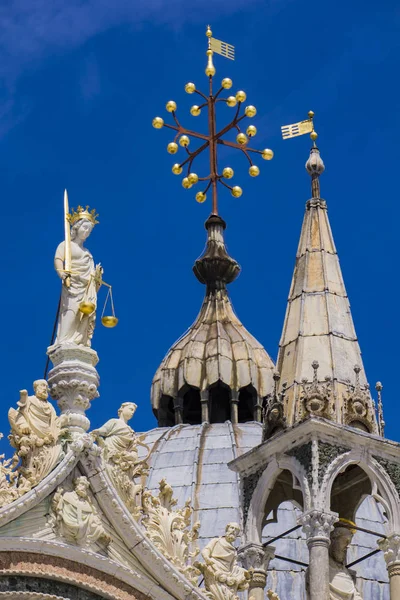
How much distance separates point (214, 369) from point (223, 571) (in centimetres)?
2302

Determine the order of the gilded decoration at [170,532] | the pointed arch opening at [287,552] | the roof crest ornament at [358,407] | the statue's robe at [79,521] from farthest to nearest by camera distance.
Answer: the pointed arch opening at [287,552]
the roof crest ornament at [358,407]
the gilded decoration at [170,532]
the statue's robe at [79,521]

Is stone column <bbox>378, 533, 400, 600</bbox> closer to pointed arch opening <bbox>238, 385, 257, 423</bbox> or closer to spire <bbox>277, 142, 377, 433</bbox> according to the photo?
spire <bbox>277, 142, 377, 433</bbox>

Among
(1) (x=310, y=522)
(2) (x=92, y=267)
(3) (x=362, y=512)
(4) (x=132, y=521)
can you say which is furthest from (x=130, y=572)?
(3) (x=362, y=512)

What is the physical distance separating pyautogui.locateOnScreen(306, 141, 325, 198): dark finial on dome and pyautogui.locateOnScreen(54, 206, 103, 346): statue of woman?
4.91m

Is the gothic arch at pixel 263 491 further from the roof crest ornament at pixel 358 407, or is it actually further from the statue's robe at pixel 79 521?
the statue's robe at pixel 79 521

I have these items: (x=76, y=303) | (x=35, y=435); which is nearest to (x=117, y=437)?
(x=35, y=435)

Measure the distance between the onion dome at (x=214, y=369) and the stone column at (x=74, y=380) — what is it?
70.8 ft

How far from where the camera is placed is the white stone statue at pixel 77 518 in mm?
26859

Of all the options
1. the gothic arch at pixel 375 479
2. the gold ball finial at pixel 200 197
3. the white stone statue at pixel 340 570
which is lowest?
the white stone statue at pixel 340 570

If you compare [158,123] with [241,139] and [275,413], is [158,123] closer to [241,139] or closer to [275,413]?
[241,139]

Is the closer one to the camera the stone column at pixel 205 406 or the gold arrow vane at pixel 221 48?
the gold arrow vane at pixel 221 48

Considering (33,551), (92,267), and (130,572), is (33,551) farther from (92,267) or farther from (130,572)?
(92,267)

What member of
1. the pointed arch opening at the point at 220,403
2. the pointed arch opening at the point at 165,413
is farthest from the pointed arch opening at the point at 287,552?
the pointed arch opening at the point at 165,413

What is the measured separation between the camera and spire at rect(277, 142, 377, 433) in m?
29.2
